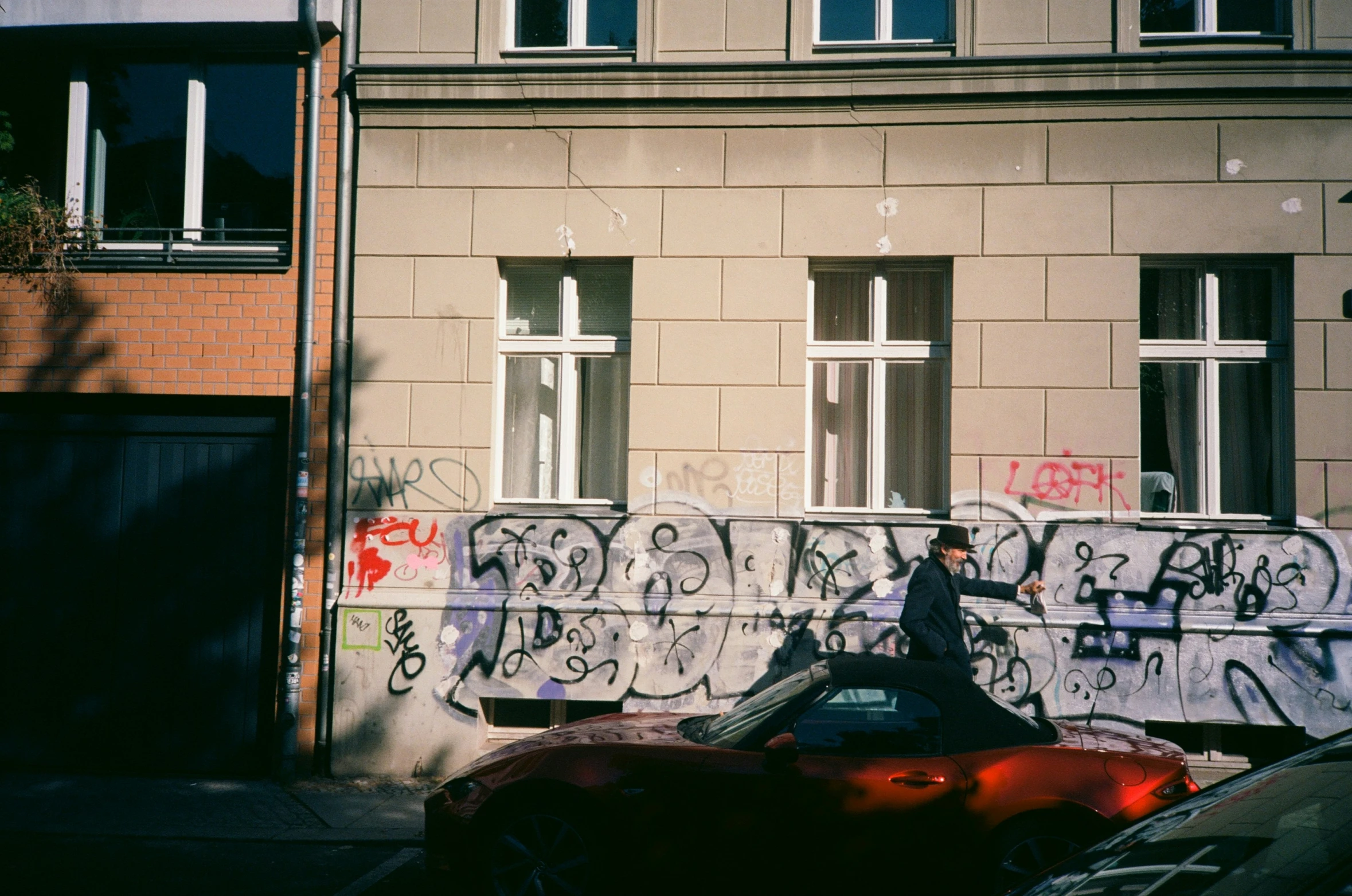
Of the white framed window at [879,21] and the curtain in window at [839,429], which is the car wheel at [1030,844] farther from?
the white framed window at [879,21]

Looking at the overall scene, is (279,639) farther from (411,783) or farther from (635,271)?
(635,271)

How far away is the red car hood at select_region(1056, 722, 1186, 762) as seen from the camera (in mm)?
4820

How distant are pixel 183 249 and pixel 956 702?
690cm

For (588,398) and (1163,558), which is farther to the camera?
(588,398)

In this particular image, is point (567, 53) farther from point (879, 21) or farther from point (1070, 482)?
point (1070, 482)

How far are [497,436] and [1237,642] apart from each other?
569cm

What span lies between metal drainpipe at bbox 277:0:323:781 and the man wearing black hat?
4.59 meters

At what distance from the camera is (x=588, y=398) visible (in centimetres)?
823

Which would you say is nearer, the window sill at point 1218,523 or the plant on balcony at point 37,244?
the window sill at point 1218,523

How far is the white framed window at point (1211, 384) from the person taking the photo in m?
7.66

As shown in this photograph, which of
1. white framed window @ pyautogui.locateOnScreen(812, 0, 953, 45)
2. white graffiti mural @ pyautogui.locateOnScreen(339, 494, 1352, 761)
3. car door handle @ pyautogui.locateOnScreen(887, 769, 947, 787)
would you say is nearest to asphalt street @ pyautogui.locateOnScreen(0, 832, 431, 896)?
white graffiti mural @ pyautogui.locateOnScreen(339, 494, 1352, 761)

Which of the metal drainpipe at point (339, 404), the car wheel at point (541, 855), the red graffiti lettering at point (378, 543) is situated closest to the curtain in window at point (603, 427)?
the red graffiti lettering at point (378, 543)

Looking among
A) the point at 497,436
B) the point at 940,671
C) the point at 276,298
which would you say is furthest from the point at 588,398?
the point at 940,671

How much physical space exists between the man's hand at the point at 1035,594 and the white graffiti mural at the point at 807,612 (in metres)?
0.09
